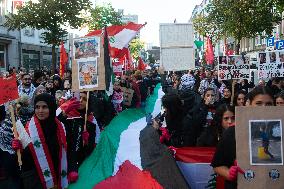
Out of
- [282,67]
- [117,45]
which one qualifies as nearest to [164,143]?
[282,67]

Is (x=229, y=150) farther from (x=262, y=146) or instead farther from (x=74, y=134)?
(x=74, y=134)

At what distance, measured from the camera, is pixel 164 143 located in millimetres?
6469

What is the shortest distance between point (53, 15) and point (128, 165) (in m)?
19.1

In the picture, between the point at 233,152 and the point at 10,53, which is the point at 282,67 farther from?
the point at 10,53

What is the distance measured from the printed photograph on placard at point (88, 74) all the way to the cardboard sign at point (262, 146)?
176 inches

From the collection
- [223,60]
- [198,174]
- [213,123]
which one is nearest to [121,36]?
[223,60]

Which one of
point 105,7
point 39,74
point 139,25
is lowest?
point 39,74

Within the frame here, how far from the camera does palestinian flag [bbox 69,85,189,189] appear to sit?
3.66m

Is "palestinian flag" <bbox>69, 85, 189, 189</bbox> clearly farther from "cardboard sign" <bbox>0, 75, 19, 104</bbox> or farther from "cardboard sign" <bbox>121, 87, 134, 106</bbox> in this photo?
"cardboard sign" <bbox>121, 87, 134, 106</bbox>

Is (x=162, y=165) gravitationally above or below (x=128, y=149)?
above

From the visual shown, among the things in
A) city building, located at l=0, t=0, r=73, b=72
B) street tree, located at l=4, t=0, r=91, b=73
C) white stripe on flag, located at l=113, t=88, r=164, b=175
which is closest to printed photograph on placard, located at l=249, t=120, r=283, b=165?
white stripe on flag, located at l=113, t=88, r=164, b=175

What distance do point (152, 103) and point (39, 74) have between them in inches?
371

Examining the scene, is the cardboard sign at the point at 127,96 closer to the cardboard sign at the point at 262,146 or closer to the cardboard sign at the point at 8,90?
the cardboard sign at the point at 8,90

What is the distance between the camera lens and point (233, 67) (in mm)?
10367
